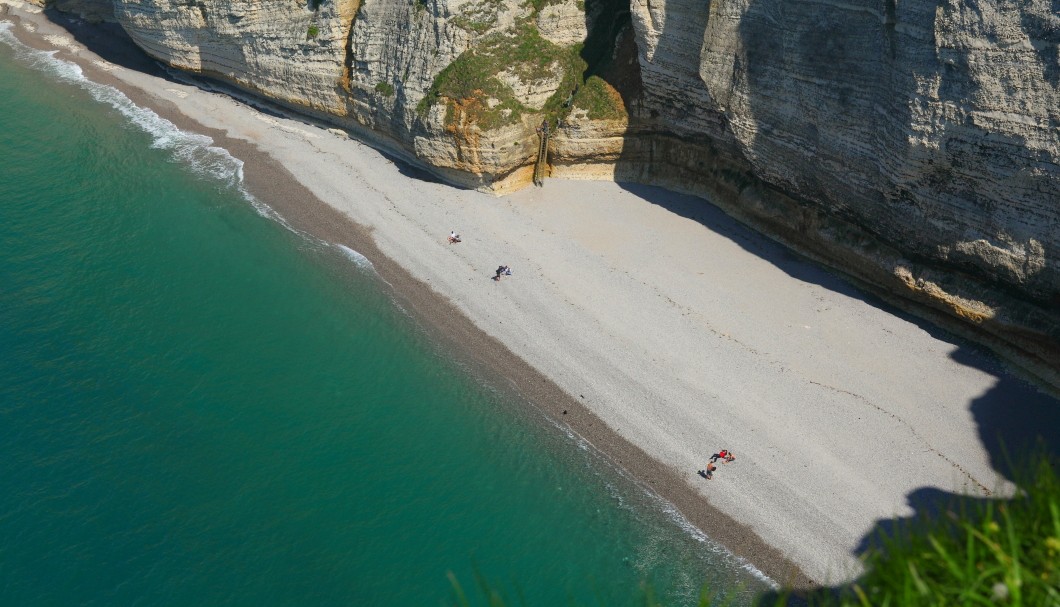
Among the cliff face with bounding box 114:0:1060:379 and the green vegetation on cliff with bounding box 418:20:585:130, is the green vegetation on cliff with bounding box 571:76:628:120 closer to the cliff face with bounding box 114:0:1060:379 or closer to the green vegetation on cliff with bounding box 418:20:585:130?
the cliff face with bounding box 114:0:1060:379

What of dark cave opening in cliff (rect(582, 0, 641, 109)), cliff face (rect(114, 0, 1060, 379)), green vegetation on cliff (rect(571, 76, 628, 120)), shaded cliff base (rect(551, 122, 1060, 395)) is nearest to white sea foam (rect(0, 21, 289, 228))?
cliff face (rect(114, 0, 1060, 379))

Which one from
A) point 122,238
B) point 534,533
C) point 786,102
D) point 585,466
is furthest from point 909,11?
point 122,238

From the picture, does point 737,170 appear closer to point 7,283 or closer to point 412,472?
point 412,472

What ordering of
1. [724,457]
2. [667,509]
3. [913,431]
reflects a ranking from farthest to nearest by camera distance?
[913,431]
[724,457]
[667,509]

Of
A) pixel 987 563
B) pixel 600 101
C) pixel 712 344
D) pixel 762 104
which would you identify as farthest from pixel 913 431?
pixel 600 101

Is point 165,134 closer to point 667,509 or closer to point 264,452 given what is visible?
point 264,452

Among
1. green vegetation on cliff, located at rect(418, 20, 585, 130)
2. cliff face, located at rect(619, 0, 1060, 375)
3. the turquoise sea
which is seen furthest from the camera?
green vegetation on cliff, located at rect(418, 20, 585, 130)
